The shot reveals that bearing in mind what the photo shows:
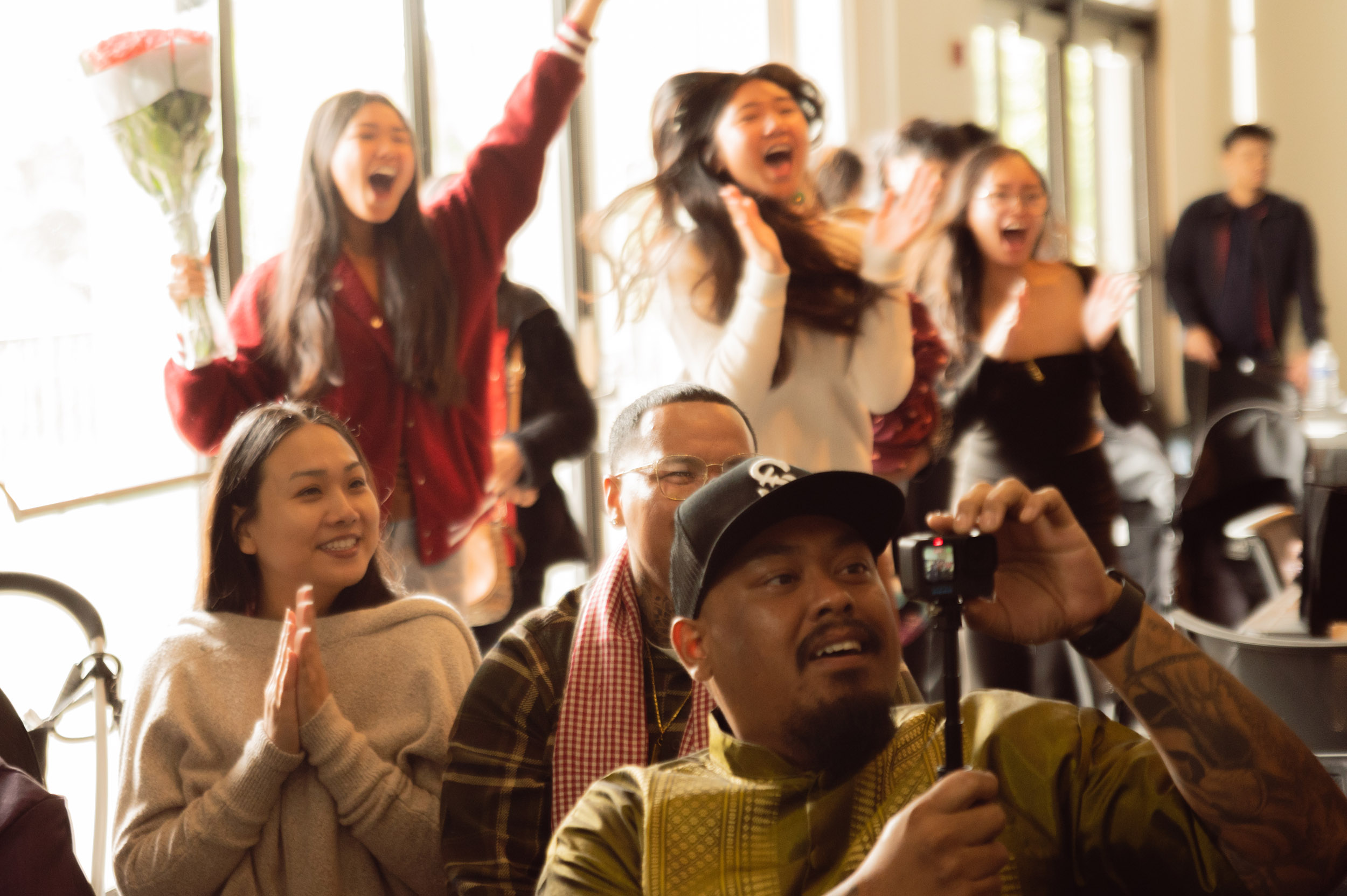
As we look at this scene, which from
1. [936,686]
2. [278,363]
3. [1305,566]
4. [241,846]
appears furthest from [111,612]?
[1305,566]

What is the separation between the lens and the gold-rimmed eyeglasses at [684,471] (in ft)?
5.91

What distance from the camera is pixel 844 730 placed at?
1.25 m

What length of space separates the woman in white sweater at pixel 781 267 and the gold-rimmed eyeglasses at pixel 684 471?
1.25 m

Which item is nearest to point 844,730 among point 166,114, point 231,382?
point 166,114

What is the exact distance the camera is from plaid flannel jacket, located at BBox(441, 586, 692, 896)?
1.68m

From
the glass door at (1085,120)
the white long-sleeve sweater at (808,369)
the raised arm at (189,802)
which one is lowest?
the raised arm at (189,802)

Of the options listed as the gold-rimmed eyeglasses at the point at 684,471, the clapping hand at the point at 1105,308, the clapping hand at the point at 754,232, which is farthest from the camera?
the clapping hand at the point at 1105,308

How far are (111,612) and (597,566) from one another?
1.70m

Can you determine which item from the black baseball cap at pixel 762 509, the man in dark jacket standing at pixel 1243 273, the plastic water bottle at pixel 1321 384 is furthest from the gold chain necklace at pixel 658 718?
the man in dark jacket standing at pixel 1243 273

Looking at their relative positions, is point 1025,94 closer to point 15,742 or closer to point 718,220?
point 718,220

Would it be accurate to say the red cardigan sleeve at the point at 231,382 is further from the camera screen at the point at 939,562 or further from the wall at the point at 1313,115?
the wall at the point at 1313,115

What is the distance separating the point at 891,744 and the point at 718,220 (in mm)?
2094

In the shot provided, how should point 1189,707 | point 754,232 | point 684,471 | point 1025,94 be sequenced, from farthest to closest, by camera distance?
1. point 1025,94
2. point 754,232
3. point 684,471
4. point 1189,707

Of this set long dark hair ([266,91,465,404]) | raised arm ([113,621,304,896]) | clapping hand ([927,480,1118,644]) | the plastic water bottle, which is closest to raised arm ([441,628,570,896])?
raised arm ([113,621,304,896])
